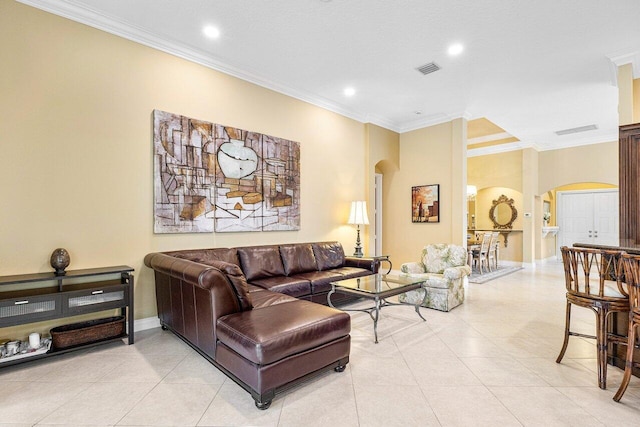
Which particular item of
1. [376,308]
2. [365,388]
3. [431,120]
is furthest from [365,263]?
[431,120]

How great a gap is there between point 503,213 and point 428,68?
263 inches

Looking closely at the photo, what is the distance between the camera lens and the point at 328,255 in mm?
5066

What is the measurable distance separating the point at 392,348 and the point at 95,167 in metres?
3.48

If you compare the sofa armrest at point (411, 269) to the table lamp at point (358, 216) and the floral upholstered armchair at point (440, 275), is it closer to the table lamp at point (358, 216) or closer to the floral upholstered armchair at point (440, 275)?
the floral upholstered armchair at point (440, 275)

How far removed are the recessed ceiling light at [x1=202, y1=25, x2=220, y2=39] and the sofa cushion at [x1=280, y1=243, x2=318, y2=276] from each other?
276 centimetres

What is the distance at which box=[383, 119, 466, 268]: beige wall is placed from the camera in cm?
615

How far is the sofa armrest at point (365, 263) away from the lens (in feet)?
16.2

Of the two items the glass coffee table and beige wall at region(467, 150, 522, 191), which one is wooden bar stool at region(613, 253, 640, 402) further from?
beige wall at region(467, 150, 522, 191)

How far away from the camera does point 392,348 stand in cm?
308

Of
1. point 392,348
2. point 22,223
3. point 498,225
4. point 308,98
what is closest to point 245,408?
point 392,348

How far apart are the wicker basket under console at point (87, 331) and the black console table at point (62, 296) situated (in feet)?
0.14

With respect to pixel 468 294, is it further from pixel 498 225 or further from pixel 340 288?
pixel 498 225

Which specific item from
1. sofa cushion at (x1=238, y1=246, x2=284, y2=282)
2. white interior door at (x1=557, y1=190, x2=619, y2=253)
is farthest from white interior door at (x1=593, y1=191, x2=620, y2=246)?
sofa cushion at (x1=238, y1=246, x2=284, y2=282)

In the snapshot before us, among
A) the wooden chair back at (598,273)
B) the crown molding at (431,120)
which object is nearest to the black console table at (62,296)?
the wooden chair back at (598,273)
